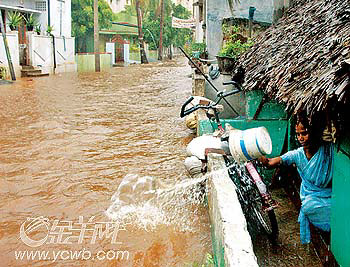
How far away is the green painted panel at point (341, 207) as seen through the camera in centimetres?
336

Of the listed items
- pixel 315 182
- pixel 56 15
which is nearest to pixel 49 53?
pixel 56 15

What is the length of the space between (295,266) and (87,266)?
7.62 ft

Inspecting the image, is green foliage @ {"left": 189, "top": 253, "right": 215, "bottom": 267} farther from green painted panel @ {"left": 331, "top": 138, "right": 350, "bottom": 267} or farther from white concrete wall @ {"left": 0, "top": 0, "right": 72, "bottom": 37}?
white concrete wall @ {"left": 0, "top": 0, "right": 72, "bottom": 37}

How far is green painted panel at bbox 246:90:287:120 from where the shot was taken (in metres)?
6.32

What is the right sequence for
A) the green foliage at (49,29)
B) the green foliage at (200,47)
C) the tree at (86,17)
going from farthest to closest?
the tree at (86,17)
the green foliage at (49,29)
the green foliage at (200,47)

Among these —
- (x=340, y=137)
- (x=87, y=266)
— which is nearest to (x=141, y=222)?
(x=87, y=266)

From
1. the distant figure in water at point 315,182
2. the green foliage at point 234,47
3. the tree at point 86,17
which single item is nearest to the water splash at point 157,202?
the distant figure in water at point 315,182

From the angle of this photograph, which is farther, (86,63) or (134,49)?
(134,49)

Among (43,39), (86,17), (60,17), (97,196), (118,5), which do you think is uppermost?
(118,5)

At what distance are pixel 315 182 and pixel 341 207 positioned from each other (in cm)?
67

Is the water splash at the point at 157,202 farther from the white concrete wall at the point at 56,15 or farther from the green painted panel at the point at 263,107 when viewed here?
the white concrete wall at the point at 56,15

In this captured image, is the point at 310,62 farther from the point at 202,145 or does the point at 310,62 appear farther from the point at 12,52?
the point at 12,52

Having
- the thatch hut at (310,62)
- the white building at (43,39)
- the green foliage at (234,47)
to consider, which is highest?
the white building at (43,39)

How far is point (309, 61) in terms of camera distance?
4.28 meters
